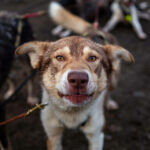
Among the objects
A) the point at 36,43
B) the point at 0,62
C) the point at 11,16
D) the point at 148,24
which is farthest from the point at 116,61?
the point at 148,24

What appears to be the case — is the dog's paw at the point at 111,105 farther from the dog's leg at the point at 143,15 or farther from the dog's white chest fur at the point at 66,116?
the dog's leg at the point at 143,15

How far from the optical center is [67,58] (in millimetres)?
1784

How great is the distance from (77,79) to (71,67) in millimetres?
156

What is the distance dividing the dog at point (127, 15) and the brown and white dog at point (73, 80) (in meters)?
3.79

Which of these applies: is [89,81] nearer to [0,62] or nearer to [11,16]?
[0,62]

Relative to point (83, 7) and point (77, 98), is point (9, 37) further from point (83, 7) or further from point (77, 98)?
point (83, 7)

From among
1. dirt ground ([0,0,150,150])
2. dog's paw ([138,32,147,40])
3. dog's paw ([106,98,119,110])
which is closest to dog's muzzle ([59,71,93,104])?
dirt ground ([0,0,150,150])

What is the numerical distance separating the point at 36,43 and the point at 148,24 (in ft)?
16.4

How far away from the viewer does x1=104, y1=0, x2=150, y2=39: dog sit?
5.52 m

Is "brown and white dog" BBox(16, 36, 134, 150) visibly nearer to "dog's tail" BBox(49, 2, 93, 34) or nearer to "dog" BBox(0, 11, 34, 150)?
"dog" BBox(0, 11, 34, 150)

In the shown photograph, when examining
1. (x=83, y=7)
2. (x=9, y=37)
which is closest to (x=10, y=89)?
(x=9, y=37)

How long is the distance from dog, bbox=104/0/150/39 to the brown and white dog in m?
3.79

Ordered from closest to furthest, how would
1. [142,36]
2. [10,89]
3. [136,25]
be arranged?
[10,89] → [142,36] → [136,25]

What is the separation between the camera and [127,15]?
18.8ft
